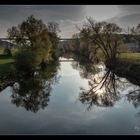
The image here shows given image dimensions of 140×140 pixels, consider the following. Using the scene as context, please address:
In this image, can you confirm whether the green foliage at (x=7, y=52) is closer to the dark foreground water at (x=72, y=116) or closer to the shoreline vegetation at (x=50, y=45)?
the shoreline vegetation at (x=50, y=45)

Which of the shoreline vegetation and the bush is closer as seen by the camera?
the shoreline vegetation

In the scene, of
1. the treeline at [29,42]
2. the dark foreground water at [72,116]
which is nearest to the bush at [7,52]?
the treeline at [29,42]

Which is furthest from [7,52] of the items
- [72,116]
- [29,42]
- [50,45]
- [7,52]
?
[72,116]

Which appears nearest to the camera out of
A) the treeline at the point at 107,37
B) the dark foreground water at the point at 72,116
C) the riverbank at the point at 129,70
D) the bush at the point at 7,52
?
the dark foreground water at the point at 72,116

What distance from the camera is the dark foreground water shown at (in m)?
5.23

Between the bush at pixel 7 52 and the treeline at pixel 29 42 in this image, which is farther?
the bush at pixel 7 52

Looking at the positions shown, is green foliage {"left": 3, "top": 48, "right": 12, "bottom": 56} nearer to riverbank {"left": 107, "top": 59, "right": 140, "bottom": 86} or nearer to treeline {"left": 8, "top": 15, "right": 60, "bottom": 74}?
treeline {"left": 8, "top": 15, "right": 60, "bottom": 74}

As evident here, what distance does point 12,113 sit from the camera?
6770mm

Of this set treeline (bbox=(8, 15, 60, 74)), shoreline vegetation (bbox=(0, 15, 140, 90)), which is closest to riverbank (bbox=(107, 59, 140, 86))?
shoreline vegetation (bbox=(0, 15, 140, 90))

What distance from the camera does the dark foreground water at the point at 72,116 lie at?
206 inches

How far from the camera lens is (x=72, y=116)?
6.44m

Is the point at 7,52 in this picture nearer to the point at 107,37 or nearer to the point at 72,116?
the point at 107,37

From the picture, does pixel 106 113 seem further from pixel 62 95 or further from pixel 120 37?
pixel 120 37

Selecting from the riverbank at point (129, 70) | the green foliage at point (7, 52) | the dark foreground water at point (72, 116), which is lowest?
the riverbank at point (129, 70)
